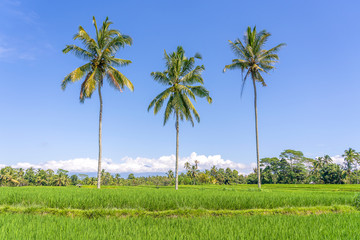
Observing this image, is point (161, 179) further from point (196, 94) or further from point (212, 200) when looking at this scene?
point (212, 200)

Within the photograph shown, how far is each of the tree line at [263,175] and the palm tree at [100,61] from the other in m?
45.7

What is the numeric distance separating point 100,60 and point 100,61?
0.08 meters

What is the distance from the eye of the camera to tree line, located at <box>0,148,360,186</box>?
52.0 metres

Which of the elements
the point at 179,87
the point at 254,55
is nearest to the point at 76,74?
the point at 179,87

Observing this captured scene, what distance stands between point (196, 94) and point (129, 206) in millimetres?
14466

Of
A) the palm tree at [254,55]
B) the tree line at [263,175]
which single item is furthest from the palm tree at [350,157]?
the palm tree at [254,55]

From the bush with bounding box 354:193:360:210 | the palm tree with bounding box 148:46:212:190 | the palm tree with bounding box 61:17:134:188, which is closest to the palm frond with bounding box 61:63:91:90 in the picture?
the palm tree with bounding box 61:17:134:188

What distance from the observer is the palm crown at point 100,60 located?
17953 mm

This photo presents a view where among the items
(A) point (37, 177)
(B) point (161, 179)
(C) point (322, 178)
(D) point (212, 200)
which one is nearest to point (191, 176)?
(B) point (161, 179)

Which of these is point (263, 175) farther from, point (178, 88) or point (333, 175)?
point (178, 88)

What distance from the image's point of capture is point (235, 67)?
2261 cm

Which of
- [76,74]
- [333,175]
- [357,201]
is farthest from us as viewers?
[333,175]

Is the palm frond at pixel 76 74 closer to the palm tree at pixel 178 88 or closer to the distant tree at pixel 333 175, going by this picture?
the palm tree at pixel 178 88

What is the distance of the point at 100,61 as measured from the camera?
61.9 feet
